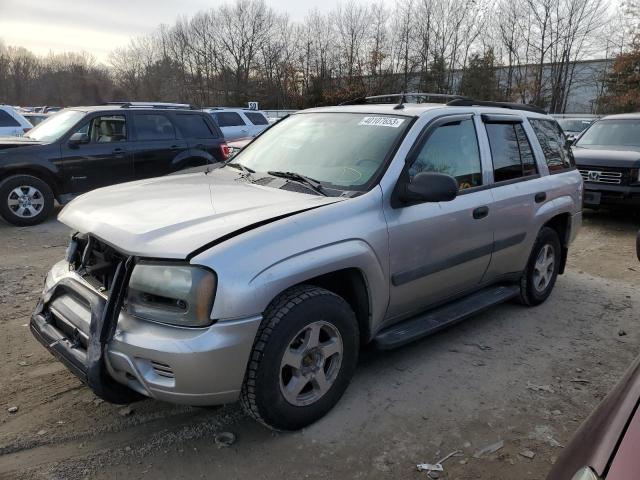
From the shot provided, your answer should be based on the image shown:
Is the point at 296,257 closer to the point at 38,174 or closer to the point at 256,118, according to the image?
the point at 38,174

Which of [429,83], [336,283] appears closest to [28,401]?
[336,283]

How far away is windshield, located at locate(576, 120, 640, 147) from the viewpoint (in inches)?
376

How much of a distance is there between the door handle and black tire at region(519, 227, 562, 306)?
105 centimetres

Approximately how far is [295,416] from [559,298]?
3543mm

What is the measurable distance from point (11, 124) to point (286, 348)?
12.0m

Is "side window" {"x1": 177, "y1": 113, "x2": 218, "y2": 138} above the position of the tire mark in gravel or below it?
above

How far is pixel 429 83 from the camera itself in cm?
3925

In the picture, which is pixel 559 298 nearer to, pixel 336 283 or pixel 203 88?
pixel 336 283

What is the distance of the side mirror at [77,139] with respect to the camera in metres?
8.18

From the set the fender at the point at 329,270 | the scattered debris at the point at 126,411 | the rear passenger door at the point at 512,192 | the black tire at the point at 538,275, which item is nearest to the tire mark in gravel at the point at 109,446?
the scattered debris at the point at 126,411

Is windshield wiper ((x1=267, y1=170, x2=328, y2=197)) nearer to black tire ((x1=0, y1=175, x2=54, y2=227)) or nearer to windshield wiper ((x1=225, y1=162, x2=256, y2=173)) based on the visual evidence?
windshield wiper ((x1=225, y1=162, x2=256, y2=173))

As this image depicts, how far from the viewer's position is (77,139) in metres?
8.20

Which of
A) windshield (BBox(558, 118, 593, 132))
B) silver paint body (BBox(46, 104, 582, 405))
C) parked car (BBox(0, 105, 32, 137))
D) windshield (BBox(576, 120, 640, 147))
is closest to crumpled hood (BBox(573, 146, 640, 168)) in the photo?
windshield (BBox(576, 120, 640, 147))

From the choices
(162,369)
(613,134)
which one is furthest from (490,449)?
(613,134)
